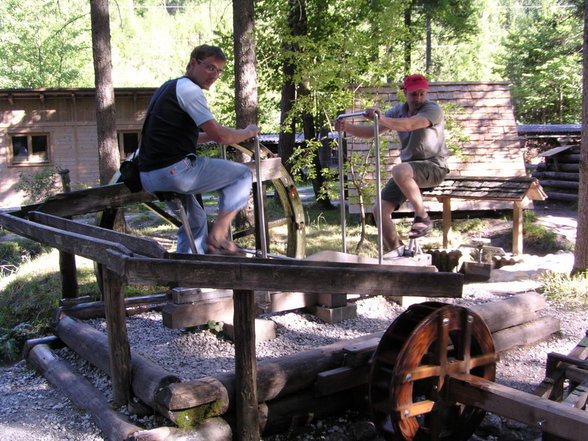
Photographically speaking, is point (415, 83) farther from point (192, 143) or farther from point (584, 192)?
point (584, 192)

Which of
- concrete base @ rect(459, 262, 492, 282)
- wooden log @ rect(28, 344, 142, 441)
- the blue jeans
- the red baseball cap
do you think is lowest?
concrete base @ rect(459, 262, 492, 282)

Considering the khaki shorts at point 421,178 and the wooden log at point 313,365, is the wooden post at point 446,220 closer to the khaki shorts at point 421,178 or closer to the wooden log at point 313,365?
the khaki shorts at point 421,178

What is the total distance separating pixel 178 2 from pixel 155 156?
273 feet

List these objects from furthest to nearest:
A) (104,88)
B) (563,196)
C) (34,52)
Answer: (34,52)
(563,196)
(104,88)

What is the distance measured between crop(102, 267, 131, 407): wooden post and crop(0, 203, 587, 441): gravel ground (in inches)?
10.3

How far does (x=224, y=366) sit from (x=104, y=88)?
7854mm

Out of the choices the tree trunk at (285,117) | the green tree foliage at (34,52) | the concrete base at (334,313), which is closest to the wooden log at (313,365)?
the concrete base at (334,313)

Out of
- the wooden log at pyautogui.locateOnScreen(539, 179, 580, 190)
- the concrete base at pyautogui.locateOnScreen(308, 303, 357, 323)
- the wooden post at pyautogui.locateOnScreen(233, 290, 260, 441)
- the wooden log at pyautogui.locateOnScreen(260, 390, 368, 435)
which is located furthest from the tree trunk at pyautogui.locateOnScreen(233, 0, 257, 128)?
the wooden log at pyautogui.locateOnScreen(539, 179, 580, 190)

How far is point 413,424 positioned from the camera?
3.80 meters

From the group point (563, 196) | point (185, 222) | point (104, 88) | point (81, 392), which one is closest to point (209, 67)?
point (185, 222)

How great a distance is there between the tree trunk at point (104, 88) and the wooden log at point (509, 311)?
7.79m

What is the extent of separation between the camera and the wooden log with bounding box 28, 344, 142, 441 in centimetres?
366

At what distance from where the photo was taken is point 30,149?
23.4 m

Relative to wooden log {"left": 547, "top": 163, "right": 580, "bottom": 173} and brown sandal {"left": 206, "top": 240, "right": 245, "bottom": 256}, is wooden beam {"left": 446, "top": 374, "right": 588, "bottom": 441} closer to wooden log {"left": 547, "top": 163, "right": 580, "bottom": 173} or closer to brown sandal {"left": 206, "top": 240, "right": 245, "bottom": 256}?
brown sandal {"left": 206, "top": 240, "right": 245, "bottom": 256}
